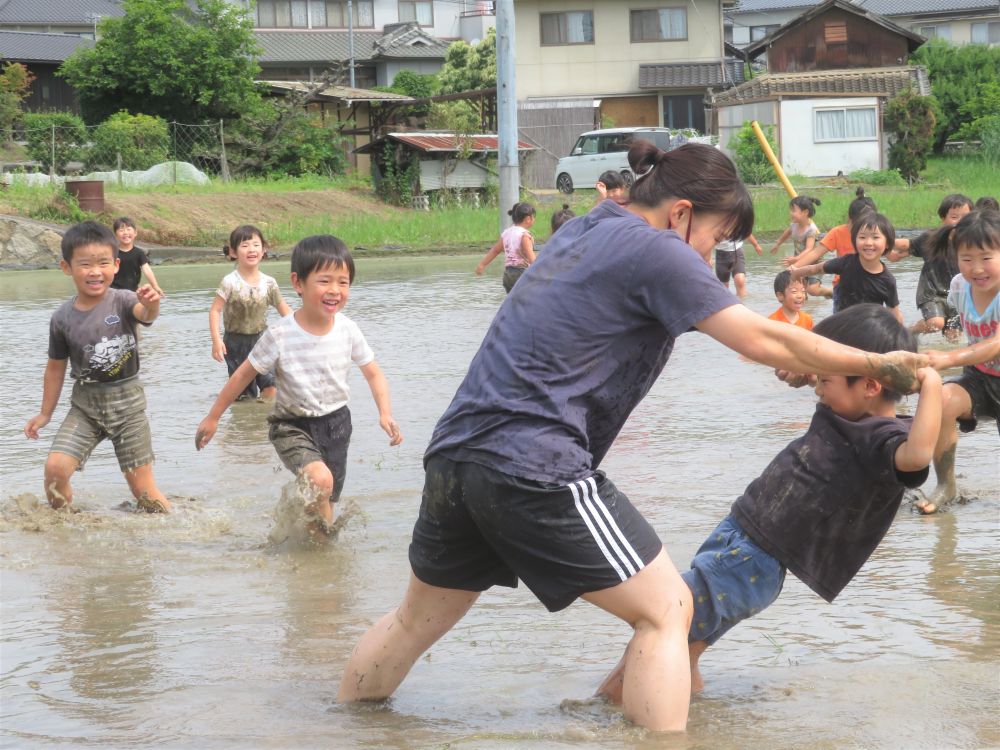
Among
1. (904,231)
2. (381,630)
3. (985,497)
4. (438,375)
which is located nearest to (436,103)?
(904,231)

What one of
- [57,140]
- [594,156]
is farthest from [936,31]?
[57,140]

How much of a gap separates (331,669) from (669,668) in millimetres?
1378

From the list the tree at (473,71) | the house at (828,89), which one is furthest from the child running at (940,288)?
the tree at (473,71)

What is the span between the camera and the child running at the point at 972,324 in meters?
5.52

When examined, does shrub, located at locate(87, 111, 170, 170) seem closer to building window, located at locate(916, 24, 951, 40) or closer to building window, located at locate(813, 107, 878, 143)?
building window, located at locate(813, 107, 878, 143)

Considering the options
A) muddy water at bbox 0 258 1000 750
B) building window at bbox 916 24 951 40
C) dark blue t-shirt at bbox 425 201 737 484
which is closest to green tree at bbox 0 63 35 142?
muddy water at bbox 0 258 1000 750

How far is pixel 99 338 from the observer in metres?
6.23

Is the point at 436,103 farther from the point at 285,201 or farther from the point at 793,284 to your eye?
the point at 793,284

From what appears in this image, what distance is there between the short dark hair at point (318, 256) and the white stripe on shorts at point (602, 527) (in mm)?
2654

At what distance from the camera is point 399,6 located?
6047 centimetres

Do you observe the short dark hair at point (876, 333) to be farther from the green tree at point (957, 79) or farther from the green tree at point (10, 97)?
the green tree at point (957, 79)

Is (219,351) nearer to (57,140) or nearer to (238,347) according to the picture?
(238,347)

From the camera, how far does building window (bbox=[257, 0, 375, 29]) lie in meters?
57.4

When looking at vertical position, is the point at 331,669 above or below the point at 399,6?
below
